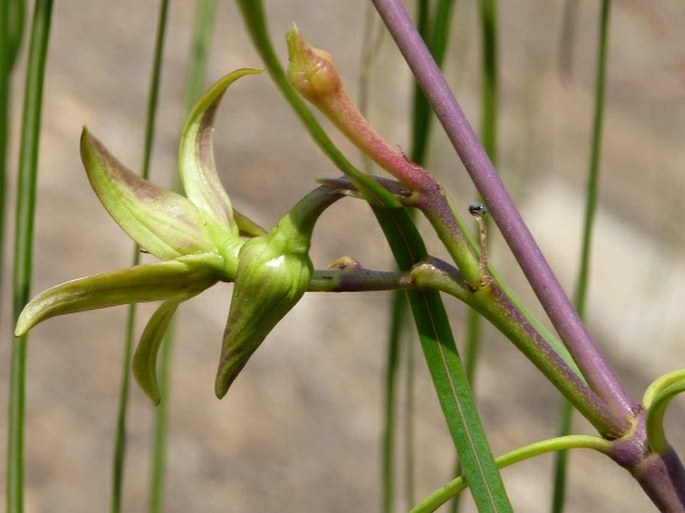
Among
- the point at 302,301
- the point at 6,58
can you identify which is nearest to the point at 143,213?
the point at 6,58

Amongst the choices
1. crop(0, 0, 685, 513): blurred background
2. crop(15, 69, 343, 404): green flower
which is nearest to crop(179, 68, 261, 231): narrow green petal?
crop(15, 69, 343, 404): green flower

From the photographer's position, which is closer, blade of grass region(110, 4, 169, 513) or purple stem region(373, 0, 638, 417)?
purple stem region(373, 0, 638, 417)

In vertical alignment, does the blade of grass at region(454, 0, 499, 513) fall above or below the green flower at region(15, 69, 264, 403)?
above

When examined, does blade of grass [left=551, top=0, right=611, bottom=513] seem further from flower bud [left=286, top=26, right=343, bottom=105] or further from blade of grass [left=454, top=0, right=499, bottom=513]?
flower bud [left=286, top=26, right=343, bottom=105]

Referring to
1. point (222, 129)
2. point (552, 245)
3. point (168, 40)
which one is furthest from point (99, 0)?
point (552, 245)

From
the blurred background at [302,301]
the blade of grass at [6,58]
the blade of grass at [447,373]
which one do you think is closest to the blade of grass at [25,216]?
the blade of grass at [6,58]

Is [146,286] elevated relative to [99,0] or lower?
lower

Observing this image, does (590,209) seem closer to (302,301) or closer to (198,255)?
(198,255)

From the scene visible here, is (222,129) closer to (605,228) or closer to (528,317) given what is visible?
(605,228)
